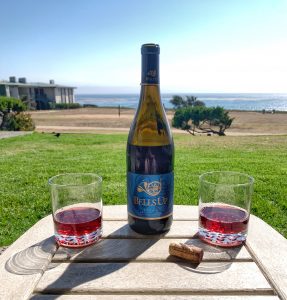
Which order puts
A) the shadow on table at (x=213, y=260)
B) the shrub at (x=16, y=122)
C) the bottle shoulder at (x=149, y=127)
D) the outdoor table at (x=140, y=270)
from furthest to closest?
the shrub at (x=16, y=122) < the bottle shoulder at (x=149, y=127) < the shadow on table at (x=213, y=260) < the outdoor table at (x=140, y=270)

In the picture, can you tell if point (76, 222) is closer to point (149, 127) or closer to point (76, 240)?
point (76, 240)

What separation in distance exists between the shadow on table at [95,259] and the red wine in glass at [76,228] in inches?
1.4

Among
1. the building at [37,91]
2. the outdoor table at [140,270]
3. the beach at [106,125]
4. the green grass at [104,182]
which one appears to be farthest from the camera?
the building at [37,91]

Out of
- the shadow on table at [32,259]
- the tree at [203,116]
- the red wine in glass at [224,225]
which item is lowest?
the tree at [203,116]

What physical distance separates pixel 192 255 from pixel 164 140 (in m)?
0.70

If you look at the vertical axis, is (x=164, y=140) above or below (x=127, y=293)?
above

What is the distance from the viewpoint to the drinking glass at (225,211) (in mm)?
1340

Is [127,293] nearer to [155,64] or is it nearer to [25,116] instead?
[155,64]

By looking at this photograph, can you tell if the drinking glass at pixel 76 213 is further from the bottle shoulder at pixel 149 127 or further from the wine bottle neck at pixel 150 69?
the wine bottle neck at pixel 150 69

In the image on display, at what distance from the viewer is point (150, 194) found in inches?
54.6

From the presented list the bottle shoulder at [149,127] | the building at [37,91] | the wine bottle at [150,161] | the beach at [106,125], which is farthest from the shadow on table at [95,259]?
the building at [37,91]

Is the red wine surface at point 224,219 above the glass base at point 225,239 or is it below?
above

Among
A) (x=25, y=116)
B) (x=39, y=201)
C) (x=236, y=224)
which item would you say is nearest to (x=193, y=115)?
(x=25, y=116)

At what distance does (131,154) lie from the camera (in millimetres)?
1570
